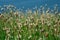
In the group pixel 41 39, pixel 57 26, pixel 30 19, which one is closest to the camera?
pixel 41 39

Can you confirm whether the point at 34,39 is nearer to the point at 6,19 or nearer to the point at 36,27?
the point at 36,27

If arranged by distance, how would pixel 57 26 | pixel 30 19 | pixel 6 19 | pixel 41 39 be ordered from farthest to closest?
pixel 6 19
pixel 30 19
pixel 57 26
pixel 41 39

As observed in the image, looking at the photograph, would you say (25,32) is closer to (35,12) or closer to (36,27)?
(36,27)

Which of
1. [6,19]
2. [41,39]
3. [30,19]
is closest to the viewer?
[41,39]

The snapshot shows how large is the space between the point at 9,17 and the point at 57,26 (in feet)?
4.29

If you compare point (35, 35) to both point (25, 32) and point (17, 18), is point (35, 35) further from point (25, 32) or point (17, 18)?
point (17, 18)

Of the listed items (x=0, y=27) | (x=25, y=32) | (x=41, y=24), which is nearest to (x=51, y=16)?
(x=41, y=24)

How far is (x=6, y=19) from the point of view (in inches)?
225

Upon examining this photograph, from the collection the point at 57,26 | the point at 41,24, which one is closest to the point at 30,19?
the point at 41,24

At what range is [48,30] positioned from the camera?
518 centimetres

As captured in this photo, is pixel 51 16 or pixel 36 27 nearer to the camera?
pixel 36 27

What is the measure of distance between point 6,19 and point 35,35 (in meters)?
0.93

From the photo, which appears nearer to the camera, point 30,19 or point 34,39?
point 34,39

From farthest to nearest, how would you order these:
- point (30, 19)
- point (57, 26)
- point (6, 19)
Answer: point (6, 19) → point (30, 19) → point (57, 26)
